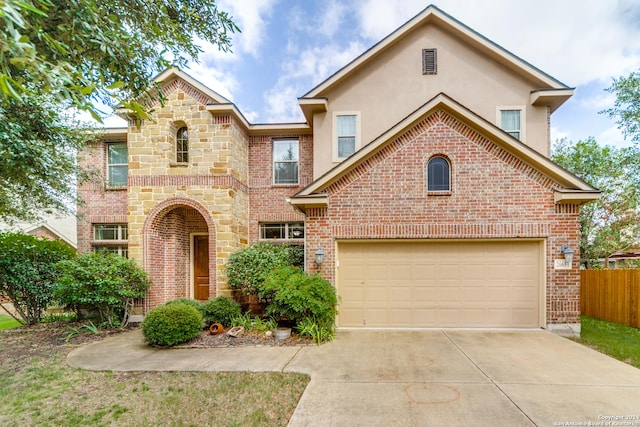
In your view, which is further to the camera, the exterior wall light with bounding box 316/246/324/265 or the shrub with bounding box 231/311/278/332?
the exterior wall light with bounding box 316/246/324/265

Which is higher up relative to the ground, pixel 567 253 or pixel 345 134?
pixel 345 134

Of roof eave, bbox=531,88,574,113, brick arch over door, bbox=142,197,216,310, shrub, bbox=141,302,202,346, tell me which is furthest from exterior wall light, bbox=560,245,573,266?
brick arch over door, bbox=142,197,216,310

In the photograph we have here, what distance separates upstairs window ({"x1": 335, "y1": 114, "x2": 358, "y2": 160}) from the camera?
33.9 ft

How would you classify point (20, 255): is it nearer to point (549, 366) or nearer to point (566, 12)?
point (549, 366)

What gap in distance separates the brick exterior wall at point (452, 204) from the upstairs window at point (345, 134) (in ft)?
8.65

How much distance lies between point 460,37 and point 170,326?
12020 millimetres

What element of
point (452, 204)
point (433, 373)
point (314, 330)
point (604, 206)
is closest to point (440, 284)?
point (452, 204)

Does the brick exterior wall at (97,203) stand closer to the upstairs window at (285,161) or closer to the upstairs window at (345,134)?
the upstairs window at (285,161)

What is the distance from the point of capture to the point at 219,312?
313 inches

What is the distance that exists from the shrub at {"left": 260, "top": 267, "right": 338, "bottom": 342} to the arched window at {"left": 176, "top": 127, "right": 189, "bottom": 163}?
556 centimetres

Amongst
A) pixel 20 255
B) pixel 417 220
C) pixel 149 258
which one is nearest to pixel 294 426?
pixel 417 220

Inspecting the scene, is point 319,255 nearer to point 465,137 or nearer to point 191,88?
point 465,137

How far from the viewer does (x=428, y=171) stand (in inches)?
310

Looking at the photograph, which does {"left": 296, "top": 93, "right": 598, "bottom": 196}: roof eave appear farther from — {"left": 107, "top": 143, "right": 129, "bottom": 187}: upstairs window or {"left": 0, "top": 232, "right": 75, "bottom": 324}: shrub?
{"left": 0, "top": 232, "right": 75, "bottom": 324}: shrub
